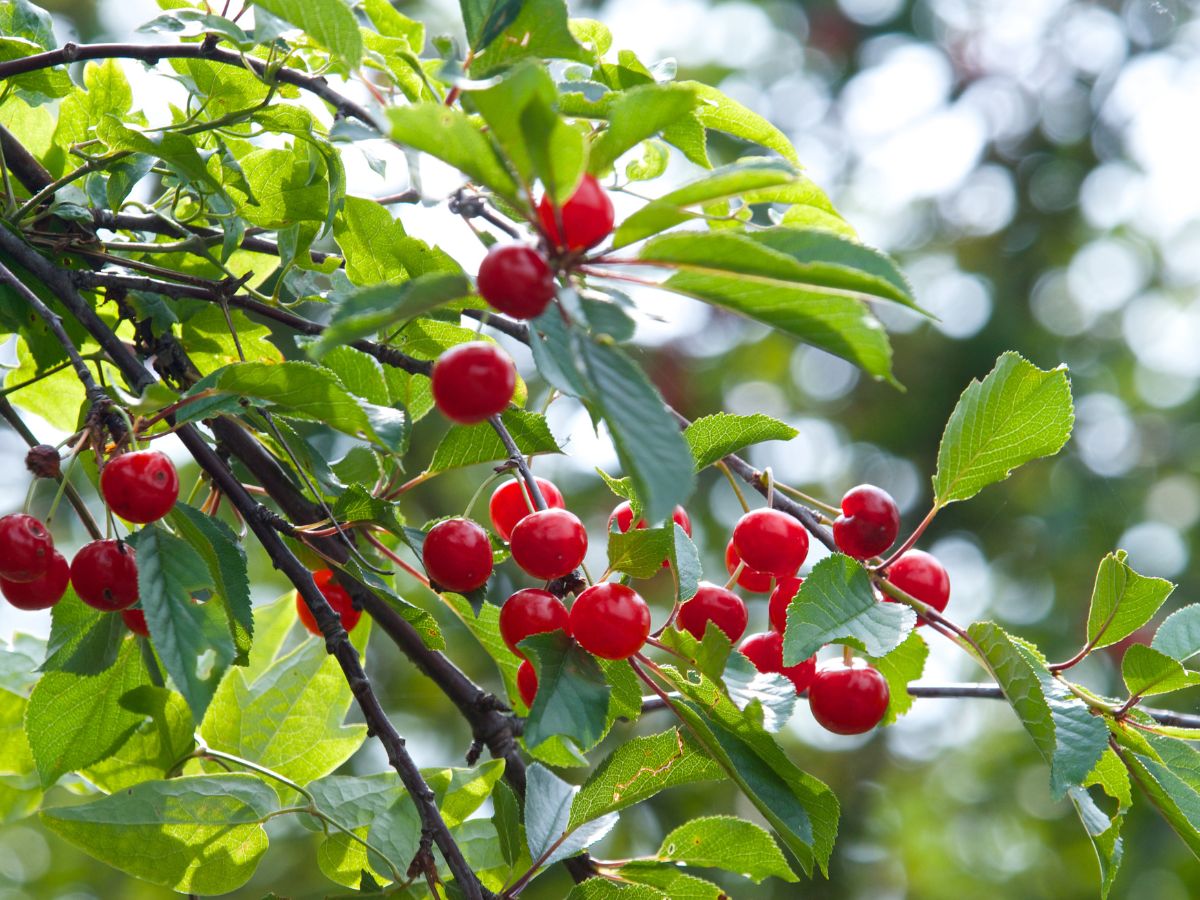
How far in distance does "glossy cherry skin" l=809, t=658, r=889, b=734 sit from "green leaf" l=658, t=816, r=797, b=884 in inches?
5.5

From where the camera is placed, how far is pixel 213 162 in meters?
1.27

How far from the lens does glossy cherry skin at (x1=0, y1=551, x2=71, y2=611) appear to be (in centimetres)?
108

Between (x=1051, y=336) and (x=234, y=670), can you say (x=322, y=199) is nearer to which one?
(x=234, y=670)

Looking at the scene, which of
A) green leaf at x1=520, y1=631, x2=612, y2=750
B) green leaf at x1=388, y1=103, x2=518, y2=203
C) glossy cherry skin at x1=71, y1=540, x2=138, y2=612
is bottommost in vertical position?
green leaf at x1=520, y1=631, x2=612, y2=750

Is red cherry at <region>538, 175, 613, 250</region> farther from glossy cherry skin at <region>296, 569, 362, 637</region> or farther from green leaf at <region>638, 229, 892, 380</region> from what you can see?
glossy cherry skin at <region>296, 569, 362, 637</region>

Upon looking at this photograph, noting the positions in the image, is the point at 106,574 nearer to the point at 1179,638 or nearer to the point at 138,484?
the point at 138,484

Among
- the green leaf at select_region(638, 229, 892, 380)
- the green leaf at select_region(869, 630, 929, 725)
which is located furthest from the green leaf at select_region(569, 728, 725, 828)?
the green leaf at select_region(638, 229, 892, 380)

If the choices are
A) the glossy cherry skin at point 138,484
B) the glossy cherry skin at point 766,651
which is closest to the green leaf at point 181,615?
the glossy cherry skin at point 138,484

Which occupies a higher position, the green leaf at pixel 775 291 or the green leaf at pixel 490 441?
the green leaf at pixel 775 291

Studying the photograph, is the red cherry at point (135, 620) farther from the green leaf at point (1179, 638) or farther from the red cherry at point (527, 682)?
the green leaf at point (1179, 638)

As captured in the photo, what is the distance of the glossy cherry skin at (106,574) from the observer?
102cm

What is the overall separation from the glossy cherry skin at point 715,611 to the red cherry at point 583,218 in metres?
0.48

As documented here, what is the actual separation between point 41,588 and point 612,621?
55 centimetres

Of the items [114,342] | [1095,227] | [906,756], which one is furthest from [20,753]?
[1095,227]
